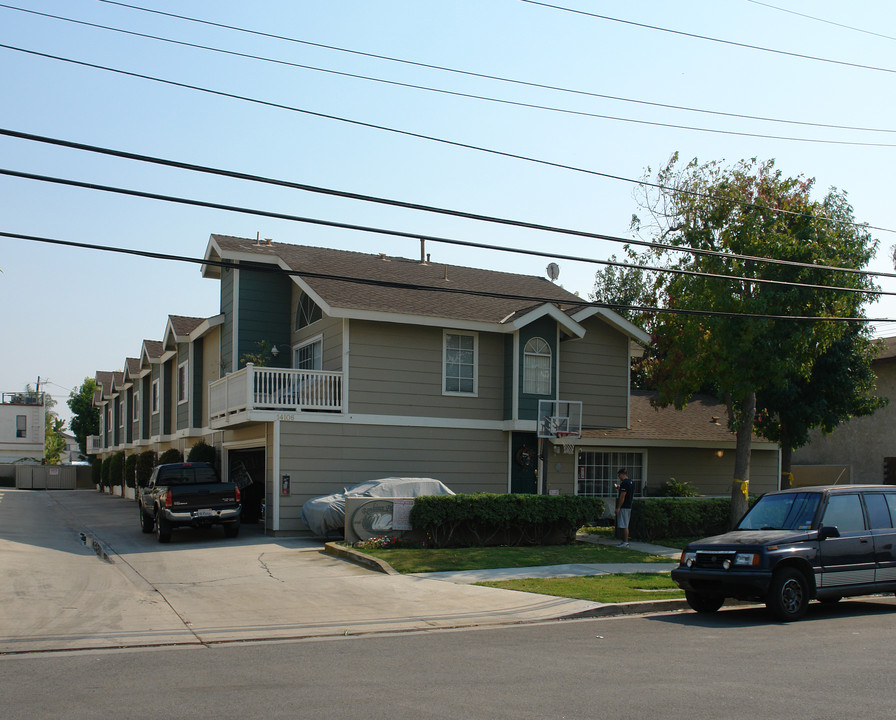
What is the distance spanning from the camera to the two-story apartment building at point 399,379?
70.5 feet

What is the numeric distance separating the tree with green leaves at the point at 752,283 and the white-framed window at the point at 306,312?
354 inches

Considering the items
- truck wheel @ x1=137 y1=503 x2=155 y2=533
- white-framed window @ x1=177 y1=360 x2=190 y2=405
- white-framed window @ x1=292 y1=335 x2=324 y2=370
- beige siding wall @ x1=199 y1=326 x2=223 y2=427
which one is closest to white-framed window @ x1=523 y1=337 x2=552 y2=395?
white-framed window @ x1=292 y1=335 x2=324 y2=370

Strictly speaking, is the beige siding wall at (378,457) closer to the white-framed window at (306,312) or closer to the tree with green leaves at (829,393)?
the white-framed window at (306,312)

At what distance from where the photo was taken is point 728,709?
6816mm

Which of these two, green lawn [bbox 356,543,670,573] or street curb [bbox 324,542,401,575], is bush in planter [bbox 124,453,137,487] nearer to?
street curb [bbox 324,542,401,575]

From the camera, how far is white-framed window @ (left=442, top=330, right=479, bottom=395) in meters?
23.5

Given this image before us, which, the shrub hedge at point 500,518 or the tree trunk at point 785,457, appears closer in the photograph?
the shrub hedge at point 500,518

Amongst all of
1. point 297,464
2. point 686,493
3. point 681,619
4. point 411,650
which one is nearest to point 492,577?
point 681,619

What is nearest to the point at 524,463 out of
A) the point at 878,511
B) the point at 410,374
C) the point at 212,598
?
the point at 410,374

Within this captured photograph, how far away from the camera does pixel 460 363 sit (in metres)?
23.8

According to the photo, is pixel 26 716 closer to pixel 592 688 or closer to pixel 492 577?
pixel 592 688

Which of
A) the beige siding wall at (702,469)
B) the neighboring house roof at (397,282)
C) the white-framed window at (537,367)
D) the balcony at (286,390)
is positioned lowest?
the beige siding wall at (702,469)

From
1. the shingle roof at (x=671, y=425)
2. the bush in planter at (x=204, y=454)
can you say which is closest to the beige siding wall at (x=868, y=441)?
the shingle roof at (x=671, y=425)

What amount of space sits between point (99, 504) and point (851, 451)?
30.0 metres
